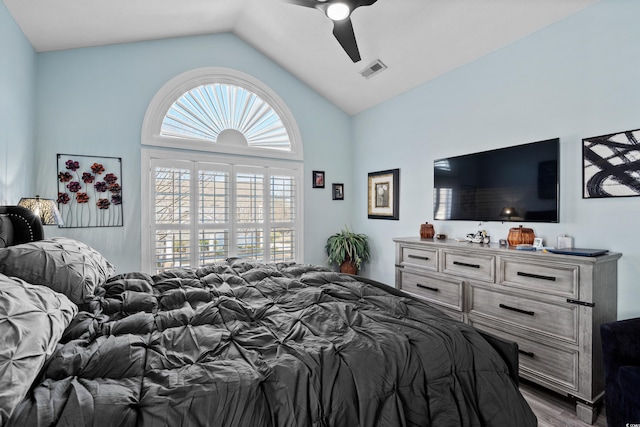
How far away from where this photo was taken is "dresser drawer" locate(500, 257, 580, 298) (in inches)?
76.9

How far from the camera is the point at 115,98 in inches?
128

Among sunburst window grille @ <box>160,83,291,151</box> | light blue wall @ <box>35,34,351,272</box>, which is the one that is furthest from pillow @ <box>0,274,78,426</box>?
sunburst window grille @ <box>160,83,291,151</box>

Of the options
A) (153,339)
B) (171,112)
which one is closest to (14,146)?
(171,112)

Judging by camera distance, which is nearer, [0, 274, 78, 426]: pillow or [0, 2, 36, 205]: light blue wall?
[0, 274, 78, 426]: pillow

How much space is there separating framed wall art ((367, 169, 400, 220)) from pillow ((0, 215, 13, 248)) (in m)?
3.68

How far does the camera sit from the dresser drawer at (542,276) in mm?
1954

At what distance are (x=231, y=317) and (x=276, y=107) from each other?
3423 mm

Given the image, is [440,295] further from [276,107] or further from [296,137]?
[276,107]

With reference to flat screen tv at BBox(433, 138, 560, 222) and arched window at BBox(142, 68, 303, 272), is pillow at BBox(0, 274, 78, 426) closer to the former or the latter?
arched window at BBox(142, 68, 303, 272)

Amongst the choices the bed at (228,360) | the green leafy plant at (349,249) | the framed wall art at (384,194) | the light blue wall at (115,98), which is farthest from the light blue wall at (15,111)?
Result: the framed wall art at (384,194)

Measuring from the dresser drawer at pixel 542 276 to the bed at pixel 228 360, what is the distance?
1.04 metres

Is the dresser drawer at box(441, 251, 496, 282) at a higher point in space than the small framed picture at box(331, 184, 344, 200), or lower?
lower

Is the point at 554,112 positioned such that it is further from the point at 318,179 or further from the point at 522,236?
the point at 318,179

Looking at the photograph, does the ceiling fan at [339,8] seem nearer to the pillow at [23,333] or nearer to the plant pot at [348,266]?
the pillow at [23,333]
